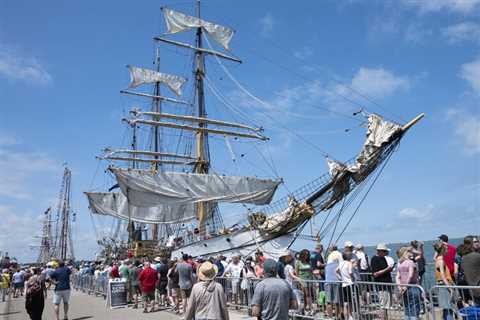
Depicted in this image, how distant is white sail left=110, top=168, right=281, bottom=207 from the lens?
2783cm

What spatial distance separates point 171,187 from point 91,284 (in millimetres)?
8689

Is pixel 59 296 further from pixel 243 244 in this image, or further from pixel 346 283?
pixel 243 244

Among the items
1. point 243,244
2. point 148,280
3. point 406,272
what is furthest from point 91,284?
point 406,272

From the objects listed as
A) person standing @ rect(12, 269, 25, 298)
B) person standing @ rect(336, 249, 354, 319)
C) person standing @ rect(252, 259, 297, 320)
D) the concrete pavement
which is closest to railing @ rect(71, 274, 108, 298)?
the concrete pavement

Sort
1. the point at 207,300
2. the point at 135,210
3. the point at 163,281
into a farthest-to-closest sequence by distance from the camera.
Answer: the point at 135,210, the point at 163,281, the point at 207,300

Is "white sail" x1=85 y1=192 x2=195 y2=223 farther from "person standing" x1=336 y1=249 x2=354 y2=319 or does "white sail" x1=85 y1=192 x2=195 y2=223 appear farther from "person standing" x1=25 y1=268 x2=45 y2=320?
"person standing" x1=336 y1=249 x2=354 y2=319

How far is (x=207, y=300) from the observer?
513 centimetres

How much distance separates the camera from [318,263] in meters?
10.7

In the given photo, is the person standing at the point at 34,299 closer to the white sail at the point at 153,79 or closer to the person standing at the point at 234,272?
the person standing at the point at 234,272

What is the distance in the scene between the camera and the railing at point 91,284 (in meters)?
18.6

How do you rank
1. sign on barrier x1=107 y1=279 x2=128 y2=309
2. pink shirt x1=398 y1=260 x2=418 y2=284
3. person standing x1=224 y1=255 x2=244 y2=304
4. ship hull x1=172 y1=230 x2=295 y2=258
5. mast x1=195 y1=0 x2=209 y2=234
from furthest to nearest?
mast x1=195 y1=0 x2=209 y2=234
ship hull x1=172 y1=230 x2=295 y2=258
sign on barrier x1=107 y1=279 x2=128 y2=309
person standing x1=224 y1=255 x2=244 y2=304
pink shirt x1=398 y1=260 x2=418 y2=284

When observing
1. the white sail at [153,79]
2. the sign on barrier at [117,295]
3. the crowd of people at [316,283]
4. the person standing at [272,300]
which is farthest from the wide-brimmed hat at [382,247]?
the white sail at [153,79]

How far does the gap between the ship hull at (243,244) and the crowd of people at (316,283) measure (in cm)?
788

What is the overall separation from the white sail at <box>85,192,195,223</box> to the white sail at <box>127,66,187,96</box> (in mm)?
14101
